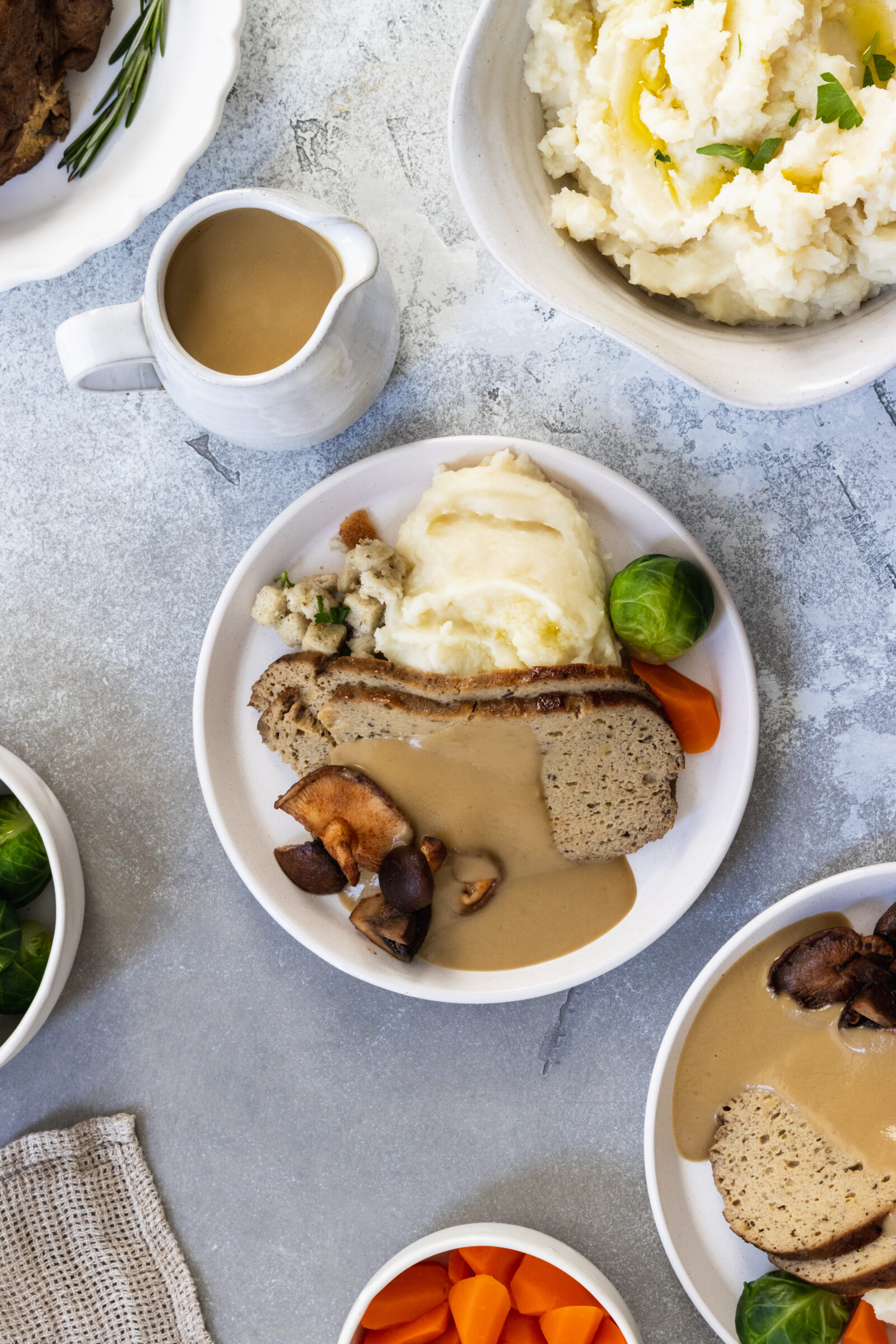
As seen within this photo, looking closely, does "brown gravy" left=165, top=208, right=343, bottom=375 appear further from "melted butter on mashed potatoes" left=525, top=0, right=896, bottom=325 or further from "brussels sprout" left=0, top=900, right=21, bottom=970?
"brussels sprout" left=0, top=900, right=21, bottom=970

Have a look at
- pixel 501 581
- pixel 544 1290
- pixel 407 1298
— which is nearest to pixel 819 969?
pixel 544 1290

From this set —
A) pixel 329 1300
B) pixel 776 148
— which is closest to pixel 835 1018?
pixel 329 1300

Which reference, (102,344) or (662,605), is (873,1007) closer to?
(662,605)

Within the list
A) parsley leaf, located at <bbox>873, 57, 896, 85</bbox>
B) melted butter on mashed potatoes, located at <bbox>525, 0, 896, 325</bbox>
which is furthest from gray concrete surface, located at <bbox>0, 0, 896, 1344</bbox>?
parsley leaf, located at <bbox>873, 57, 896, 85</bbox>

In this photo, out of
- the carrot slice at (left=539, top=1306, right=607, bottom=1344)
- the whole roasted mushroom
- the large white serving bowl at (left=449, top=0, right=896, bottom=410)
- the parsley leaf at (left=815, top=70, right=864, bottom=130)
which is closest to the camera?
the parsley leaf at (left=815, top=70, right=864, bottom=130)

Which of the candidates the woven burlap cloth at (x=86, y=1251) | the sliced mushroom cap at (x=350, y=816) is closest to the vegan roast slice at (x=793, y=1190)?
the sliced mushroom cap at (x=350, y=816)
